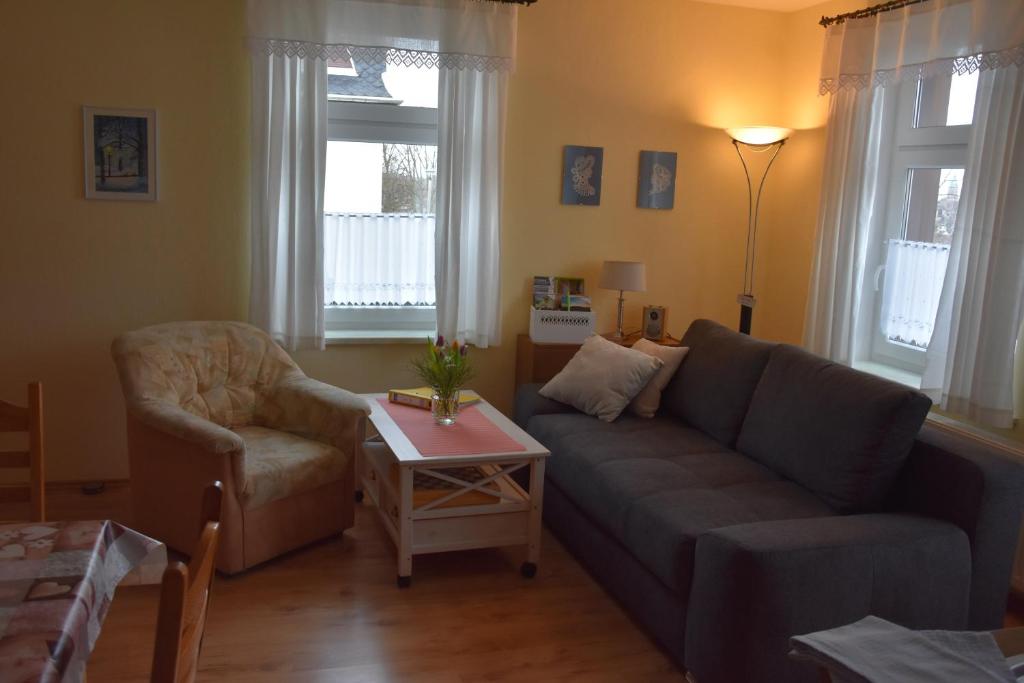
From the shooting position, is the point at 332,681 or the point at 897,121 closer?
the point at 332,681

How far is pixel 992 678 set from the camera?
1.34 m

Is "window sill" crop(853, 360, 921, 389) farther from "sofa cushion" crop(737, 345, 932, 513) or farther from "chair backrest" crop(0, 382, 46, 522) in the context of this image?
"chair backrest" crop(0, 382, 46, 522)

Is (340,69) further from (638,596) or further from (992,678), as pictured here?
(992,678)

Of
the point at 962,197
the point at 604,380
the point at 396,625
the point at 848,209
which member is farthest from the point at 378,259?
the point at 962,197

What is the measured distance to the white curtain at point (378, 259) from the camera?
438 cm

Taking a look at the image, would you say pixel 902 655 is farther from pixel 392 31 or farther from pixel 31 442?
pixel 392 31

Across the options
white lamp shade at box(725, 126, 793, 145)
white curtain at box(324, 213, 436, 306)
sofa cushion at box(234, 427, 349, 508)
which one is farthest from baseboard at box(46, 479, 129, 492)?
white lamp shade at box(725, 126, 793, 145)

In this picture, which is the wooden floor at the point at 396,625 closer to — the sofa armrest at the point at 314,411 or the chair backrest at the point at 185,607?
the sofa armrest at the point at 314,411

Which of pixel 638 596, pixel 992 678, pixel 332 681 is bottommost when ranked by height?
pixel 332 681

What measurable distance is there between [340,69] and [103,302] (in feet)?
5.24

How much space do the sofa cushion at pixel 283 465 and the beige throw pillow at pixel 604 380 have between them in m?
1.08

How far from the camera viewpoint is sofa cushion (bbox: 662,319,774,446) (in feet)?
11.8

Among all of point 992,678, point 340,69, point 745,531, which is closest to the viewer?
point 992,678

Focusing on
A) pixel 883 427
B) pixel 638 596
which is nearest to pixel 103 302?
pixel 638 596
